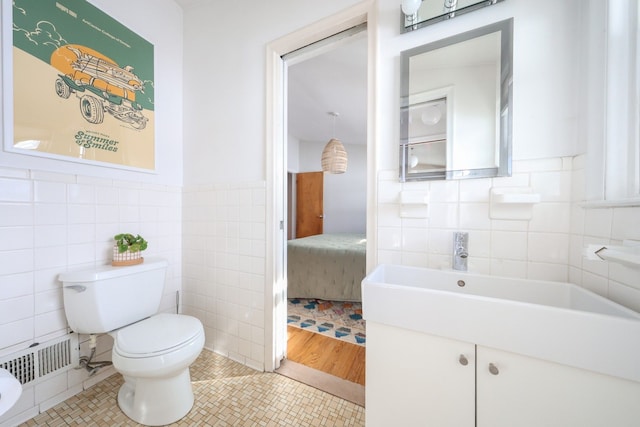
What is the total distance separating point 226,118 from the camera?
5.50ft

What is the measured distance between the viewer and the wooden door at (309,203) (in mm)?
5223

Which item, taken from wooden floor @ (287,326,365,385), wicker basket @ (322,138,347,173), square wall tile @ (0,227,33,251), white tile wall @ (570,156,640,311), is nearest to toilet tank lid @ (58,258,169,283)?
square wall tile @ (0,227,33,251)

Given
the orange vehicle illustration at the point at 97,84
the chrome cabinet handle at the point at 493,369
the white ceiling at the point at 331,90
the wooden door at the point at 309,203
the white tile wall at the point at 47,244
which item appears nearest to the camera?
the chrome cabinet handle at the point at 493,369

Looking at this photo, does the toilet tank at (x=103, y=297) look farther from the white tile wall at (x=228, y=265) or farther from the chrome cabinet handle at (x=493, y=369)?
the chrome cabinet handle at (x=493, y=369)

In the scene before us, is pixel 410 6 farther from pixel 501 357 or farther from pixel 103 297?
pixel 103 297

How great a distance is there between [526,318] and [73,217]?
2.07 meters

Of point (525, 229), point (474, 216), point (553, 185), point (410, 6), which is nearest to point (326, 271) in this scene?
point (474, 216)

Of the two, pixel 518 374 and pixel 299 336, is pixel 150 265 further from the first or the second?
pixel 518 374

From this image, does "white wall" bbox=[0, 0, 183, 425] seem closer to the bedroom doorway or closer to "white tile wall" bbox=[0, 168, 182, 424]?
"white tile wall" bbox=[0, 168, 182, 424]

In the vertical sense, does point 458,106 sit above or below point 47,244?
above

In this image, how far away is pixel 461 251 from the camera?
1013mm

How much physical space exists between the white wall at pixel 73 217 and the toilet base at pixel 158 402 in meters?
0.47

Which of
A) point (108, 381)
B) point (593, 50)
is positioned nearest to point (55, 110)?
point (108, 381)

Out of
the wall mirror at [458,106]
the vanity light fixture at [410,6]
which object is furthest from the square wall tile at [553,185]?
the vanity light fixture at [410,6]
